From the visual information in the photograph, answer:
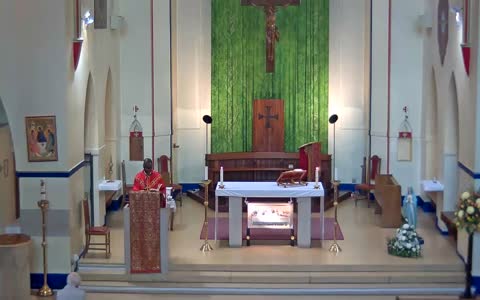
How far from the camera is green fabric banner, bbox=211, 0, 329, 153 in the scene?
2105 cm

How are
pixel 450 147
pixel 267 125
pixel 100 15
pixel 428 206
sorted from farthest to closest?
pixel 267 125 < pixel 428 206 < pixel 100 15 < pixel 450 147

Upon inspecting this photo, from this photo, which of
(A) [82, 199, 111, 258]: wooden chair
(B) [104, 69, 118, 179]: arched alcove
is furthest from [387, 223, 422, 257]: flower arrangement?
(B) [104, 69, 118, 179]: arched alcove

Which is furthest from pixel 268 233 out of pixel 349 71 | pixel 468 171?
pixel 349 71

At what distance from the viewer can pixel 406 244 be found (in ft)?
48.2

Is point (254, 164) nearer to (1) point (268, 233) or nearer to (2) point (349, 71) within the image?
(2) point (349, 71)

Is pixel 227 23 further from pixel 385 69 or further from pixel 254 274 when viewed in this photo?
pixel 254 274

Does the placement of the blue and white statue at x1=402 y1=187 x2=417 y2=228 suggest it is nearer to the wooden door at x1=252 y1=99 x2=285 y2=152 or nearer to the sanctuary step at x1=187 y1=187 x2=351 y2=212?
the sanctuary step at x1=187 y1=187 x2=351 y2=212

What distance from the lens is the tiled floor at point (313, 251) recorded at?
14.4 meters

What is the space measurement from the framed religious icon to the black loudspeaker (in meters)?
3.56

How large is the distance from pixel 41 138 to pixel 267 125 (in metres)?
8.49

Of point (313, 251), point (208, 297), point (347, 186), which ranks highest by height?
point (347, 186)

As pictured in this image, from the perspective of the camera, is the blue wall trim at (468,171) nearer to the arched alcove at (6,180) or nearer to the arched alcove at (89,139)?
the arched alcove at (89,139)

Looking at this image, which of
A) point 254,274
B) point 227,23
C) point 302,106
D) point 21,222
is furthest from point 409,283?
point 227,23

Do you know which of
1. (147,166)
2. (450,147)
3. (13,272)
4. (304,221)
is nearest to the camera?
(13,272)
